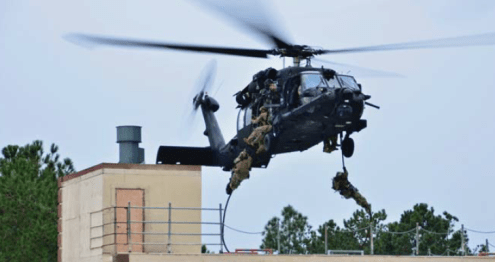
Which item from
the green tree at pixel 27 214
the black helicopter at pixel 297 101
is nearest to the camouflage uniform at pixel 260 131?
the black helicopter at pixel 297 101

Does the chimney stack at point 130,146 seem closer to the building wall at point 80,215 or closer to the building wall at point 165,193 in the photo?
the building wall at point 80,215

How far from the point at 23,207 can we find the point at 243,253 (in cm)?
2381

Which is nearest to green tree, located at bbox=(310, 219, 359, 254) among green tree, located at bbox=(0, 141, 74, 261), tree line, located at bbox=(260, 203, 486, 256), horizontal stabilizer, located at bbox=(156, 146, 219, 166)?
tree line, located at bbox=(260, 203, 486, 256)

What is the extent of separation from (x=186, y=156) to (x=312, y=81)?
8.38 metres

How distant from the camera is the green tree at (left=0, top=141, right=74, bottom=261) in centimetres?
5784

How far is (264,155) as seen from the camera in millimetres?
43625

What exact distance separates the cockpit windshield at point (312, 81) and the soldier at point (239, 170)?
3976 mm

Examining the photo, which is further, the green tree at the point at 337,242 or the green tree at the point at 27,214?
the green tree at the point at 337,242

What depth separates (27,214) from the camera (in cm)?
6050

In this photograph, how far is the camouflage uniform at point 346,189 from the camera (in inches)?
1769

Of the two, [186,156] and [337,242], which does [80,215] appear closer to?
[186,156]

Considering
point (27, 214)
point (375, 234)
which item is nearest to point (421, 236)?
point (375, 234)

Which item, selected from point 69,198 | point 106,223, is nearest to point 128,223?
point 106,223

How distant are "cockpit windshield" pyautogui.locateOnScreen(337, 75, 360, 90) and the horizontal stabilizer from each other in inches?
323
